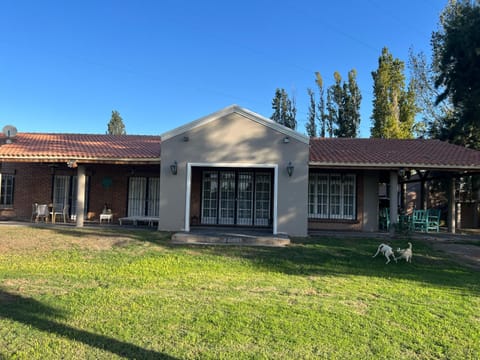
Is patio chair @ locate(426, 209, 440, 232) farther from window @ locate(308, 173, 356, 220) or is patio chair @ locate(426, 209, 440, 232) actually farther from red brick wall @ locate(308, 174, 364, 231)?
window @ locate(308, 173, 356, 220)

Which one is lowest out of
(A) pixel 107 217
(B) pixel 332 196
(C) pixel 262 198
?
(A) pixel 107 217

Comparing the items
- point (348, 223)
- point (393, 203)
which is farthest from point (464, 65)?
point (348, 223)

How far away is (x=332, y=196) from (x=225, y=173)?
4309 mm

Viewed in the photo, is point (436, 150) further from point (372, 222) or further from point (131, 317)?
point (131, 317)

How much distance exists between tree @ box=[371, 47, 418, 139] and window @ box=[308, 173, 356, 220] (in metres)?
15.1

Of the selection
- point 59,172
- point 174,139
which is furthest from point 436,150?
point 59,172

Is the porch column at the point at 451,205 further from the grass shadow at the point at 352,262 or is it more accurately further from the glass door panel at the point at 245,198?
the glass door panel at the point at 245,198

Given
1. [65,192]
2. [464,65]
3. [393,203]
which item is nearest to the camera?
[393,203]

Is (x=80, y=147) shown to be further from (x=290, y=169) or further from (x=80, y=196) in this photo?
(x=290, y=169)

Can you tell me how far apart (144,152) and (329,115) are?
975 inches

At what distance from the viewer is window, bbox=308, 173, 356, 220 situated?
47.7 ft

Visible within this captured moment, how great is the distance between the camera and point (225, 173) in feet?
48.5

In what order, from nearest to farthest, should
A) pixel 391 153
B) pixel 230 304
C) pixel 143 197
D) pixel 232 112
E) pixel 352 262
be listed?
pixel 230 304 < pixel 352 262 < pixel 232 112 < pixel 391 153 < pixel 143 197

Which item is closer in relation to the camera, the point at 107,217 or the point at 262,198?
the point at 262,198
